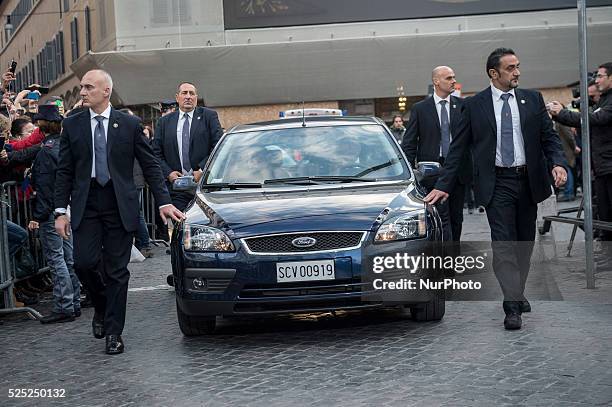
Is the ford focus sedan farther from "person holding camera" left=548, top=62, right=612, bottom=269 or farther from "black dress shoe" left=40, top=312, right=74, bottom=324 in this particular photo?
"person holding camera" left=548, top=62, right=612, bottom=269

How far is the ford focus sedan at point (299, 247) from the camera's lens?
6953 millimetres

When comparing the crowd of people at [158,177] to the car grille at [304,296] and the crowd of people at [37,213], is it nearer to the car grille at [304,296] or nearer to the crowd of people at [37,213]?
the crowd of people at [37,213]

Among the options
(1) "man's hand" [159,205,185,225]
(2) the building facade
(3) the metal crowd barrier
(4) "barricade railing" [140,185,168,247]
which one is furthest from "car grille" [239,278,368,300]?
(2) the building facade

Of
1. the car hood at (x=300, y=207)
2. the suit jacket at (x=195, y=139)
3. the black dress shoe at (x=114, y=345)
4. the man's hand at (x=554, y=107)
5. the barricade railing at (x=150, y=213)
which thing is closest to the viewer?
the car hood at (x=300, y=207)

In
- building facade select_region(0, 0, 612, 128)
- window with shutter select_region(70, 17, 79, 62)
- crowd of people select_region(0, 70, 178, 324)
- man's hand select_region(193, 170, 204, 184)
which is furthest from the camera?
window with shutter select_region(70, 17, 79, 62)

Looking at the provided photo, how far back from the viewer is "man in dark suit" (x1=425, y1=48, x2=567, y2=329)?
24.5 ft

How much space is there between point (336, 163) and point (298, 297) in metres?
1.55

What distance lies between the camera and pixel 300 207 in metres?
7.25

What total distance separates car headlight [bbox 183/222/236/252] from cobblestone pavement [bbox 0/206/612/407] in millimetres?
669

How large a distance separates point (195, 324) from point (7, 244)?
2.56 m

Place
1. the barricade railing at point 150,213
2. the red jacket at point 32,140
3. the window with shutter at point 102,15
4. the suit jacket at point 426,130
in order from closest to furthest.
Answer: the red jacket at point 32,140 < the suit jacket at point 426,130 < the barricade railing at point 150,213 < the window with shutter at point 102,15

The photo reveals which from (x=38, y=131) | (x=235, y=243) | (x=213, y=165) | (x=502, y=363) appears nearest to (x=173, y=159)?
(x=38, y=131)

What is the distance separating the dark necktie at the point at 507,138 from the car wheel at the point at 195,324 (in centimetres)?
231

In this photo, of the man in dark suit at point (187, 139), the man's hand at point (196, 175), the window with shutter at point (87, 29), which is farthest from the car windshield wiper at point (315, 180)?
the window with shutter at point (87, 29)
